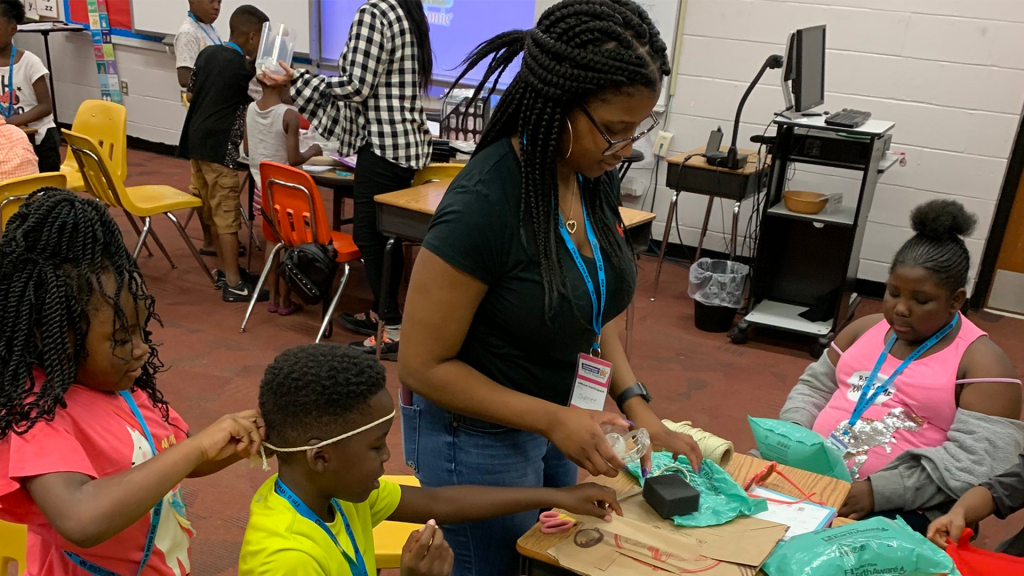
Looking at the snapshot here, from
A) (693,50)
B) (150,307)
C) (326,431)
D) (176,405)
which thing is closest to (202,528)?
(176,405)

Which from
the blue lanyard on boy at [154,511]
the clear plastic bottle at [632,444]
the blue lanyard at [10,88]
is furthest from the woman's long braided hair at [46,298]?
the blue lanyard at [10,88]

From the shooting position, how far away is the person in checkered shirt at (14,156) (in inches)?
130

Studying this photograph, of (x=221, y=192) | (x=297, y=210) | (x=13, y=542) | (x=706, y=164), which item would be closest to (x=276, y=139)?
(x=221, y=192)

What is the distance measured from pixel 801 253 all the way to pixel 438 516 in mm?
3610

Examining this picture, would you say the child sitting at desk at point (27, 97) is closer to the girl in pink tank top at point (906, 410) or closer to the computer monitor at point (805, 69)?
the computer monitor at point (805, 69)

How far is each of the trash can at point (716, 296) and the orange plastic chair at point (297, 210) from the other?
69.3 inches

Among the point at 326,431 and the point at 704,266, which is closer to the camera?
the point at 326,431

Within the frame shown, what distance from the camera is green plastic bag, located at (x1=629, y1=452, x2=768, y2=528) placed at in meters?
1.37

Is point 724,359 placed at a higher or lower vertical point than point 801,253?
lower

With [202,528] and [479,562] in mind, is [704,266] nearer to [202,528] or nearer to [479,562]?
[202,528]

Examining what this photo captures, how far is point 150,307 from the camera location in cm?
134

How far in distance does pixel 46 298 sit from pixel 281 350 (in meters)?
2.24

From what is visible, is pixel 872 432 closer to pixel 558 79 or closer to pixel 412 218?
pixel 558 79

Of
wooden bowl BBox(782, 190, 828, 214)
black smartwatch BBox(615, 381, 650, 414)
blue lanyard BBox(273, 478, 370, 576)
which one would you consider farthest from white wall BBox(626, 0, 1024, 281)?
blue lanyard BBox(273, 478, 370, 576)
